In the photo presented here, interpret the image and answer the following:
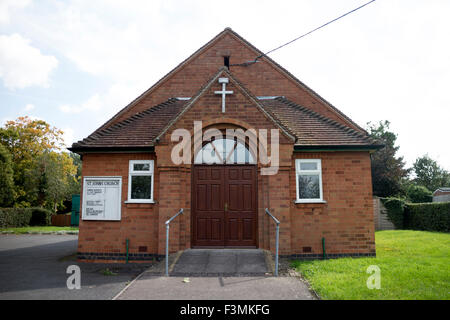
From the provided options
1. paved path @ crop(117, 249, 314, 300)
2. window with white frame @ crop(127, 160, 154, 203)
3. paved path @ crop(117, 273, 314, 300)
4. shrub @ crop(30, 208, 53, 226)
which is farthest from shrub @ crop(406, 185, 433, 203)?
shrub @ crop(30, 208, 53, 226)

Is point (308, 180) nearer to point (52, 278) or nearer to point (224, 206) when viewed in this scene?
point (224, 206)

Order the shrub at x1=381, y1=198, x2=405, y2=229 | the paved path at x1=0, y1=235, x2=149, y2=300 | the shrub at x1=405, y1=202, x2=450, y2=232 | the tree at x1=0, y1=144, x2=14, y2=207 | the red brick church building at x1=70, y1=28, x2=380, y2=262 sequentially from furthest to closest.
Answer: the tree at x1=0, y1=144, x2=14, y2=207 → the shrub at x1=381, y1=198, x2=405, y2=229 → the shrub at x1=405, y1=202, x2=450, y2=232 → the red brick church building at x1=70, y1=28, x2=380, y2=262 → the paved path at x1=0, y1=235, x2=149, y2=300

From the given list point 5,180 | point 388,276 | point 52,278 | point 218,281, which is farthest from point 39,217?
point 388,276

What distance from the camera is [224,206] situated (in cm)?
934

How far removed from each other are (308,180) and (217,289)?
4.90m

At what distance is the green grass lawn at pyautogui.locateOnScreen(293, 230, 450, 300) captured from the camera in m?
5.86

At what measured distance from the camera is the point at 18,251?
12.4 metres

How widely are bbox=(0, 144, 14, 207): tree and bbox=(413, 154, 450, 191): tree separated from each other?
70524mm

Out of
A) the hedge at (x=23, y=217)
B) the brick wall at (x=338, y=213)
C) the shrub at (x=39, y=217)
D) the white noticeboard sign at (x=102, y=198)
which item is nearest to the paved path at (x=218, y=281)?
the brick wall at (x=338, y=213)

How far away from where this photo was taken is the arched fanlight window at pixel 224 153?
9.64 metres

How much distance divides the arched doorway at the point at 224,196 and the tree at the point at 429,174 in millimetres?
69034

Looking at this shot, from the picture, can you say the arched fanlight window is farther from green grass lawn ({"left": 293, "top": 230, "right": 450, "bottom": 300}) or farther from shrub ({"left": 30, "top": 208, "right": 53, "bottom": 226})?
shrub ({"left": 30, "top": 208, "right": 53, "bottom": 226})

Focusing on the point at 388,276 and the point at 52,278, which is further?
the point at 52,278

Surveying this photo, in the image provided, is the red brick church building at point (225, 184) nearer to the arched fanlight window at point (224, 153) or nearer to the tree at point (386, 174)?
the arched fanlight window at point (224, 153)
